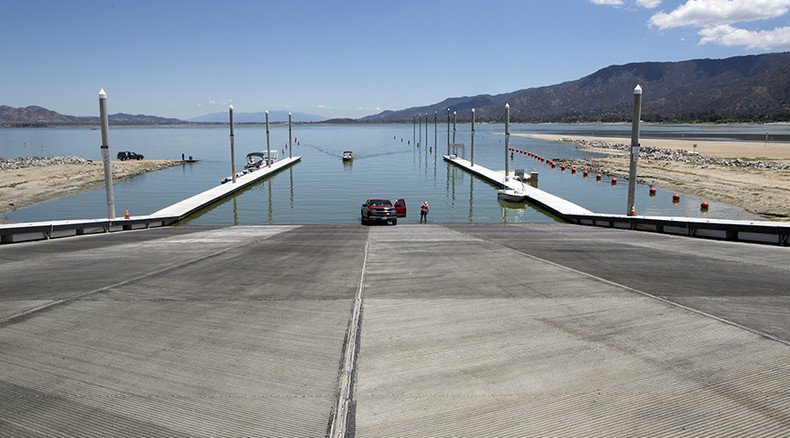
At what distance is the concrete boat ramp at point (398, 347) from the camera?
273 inches

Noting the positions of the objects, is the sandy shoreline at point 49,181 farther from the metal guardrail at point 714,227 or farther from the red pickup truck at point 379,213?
the metal guardrail at point 714,227

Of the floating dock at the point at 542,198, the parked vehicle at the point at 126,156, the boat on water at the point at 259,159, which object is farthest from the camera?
the parked vehicle at the point at 126,156

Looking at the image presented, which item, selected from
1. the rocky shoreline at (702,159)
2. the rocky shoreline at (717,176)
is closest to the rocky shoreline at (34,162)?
the rocky shoreline at (717,176)

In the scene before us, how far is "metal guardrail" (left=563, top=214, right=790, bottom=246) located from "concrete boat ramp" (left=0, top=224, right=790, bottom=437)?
11.7ft

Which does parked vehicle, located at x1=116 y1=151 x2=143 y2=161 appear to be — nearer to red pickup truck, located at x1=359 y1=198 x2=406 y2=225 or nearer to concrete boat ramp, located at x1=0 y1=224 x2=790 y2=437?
red pickup truck, located at x1=359 y1=198 x2=406 y2=225

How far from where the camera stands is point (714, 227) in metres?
22.4

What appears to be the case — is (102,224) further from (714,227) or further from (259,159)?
(259,159)

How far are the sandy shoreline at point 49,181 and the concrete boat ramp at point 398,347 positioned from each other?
3172cm

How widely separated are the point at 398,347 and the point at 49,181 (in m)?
62.5

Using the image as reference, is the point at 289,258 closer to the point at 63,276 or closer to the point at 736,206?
the point at 63,276

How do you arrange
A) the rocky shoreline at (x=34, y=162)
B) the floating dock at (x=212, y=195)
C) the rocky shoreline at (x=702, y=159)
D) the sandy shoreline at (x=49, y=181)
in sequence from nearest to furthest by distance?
1. the floating dock at (x=212, y=195)
2. the sandy shoreline at (x=49, y=181)
3. the rocky shoreline at (x=702, y=159)
4. the rocky shoreline at (x=34, y=162)

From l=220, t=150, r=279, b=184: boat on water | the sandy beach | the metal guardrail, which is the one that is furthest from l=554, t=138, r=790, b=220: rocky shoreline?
l=220, t=150, r=279, b=184: boat on water

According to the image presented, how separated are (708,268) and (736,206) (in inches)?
1161

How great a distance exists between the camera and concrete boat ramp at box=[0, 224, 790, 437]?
6.93m
